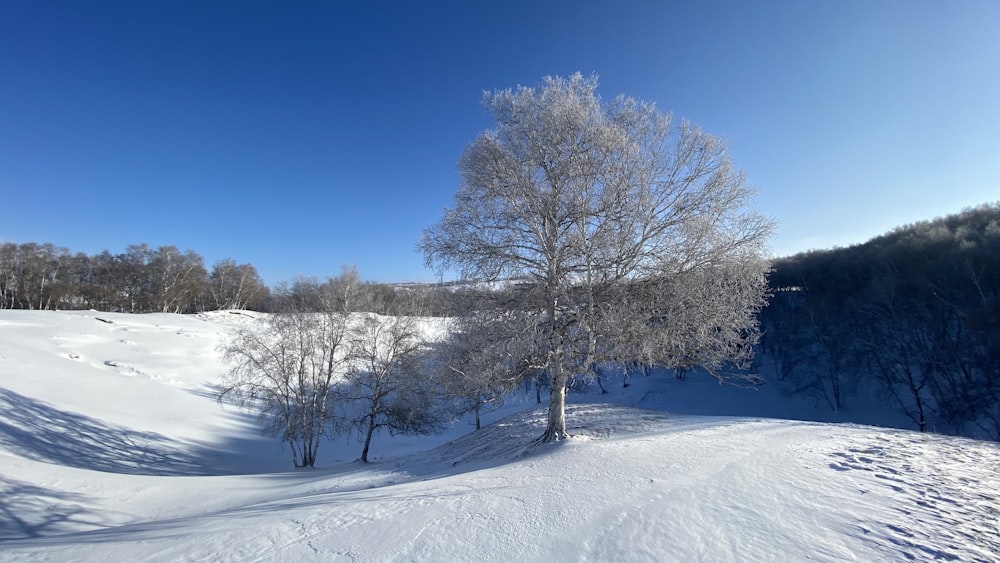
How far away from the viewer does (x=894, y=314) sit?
22406 millimetres

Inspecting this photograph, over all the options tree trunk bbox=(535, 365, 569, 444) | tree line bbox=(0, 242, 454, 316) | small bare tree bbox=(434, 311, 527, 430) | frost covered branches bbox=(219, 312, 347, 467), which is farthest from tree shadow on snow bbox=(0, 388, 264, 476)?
tree line bbox=(0, 242, 454, 316)

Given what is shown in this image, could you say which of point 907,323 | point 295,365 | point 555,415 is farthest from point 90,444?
point 907,323

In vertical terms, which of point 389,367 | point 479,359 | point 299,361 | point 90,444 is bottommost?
point 90,444

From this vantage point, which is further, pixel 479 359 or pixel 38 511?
pixel 38 511

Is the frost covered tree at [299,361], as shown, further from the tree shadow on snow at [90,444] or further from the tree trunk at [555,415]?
the tree trunk at [555,415]

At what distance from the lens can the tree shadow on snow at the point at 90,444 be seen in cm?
1338

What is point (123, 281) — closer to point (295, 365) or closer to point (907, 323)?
point (295, 365)

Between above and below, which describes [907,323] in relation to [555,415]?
above

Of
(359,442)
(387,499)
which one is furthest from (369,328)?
(387,499)

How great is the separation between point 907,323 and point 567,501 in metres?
28.2

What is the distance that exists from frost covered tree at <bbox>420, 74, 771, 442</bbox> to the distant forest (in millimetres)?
1078

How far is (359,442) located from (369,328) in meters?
8.57

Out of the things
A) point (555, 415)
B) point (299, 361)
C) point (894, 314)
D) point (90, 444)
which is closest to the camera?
point (555, 415)

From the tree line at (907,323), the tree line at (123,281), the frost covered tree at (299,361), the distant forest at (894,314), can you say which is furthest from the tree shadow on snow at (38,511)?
the tree line at (123,281)
